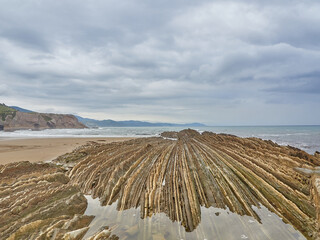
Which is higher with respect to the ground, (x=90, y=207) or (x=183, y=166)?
(x=183, y=166)

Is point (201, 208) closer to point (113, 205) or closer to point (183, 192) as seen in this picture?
point (183, 192)

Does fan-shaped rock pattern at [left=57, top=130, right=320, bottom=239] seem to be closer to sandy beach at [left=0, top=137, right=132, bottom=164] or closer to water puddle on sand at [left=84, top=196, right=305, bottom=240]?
water puddle on sand at [left=84, top=196, right=305, bottom=240]

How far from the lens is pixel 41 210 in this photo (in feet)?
17.9

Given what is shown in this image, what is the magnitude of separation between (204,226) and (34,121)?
5216 inches

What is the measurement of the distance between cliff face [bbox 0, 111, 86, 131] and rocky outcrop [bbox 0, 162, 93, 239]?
10498 cm

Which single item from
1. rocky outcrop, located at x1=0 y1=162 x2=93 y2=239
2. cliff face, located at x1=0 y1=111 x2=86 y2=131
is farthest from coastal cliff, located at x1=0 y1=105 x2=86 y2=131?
rocky outcrop, located at x1=0 y1=162 x2=93 y2=239

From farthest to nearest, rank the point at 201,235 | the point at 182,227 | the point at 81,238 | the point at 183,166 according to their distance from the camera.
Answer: the point at 183,166, the point at 182,227, the point at 201,235, the point at 81,238

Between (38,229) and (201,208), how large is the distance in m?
4.98

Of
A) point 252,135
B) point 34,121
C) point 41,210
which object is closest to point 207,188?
point 41,210

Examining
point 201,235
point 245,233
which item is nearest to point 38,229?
point 201,235

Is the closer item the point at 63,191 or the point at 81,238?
the point at 81,238

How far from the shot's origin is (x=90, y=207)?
636 centimetres

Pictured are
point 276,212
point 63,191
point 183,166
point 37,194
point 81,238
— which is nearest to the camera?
point 81,238

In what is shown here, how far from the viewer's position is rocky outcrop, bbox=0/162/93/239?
4336 mm
